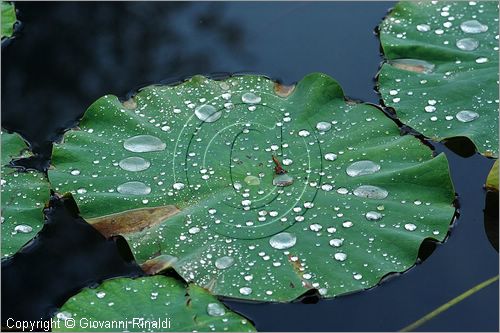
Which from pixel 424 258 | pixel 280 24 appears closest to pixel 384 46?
pixel 280 24

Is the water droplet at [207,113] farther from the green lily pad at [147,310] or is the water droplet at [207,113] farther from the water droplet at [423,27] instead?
the water droplet at [423,27]

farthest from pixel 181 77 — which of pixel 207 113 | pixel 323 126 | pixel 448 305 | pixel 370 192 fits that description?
pixel 448 305

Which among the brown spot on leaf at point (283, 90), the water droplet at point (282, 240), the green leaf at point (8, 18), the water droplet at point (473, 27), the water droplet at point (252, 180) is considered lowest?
the water droplet at point (282, 240)

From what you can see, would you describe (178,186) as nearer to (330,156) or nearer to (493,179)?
(330,156)

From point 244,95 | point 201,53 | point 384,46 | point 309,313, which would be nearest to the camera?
point 309,313

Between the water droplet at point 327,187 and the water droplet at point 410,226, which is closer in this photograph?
the water droplet at point 410,226

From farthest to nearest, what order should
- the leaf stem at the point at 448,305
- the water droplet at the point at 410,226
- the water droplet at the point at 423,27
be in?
the water droplet at the point at 423,27 < the water droplet at the point at 410,226 < the leaf stem at the point at 448,305

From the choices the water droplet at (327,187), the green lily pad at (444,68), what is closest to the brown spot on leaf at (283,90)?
the green lily pad at (444,68)

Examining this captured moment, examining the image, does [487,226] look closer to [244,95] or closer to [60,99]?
[244,95]
